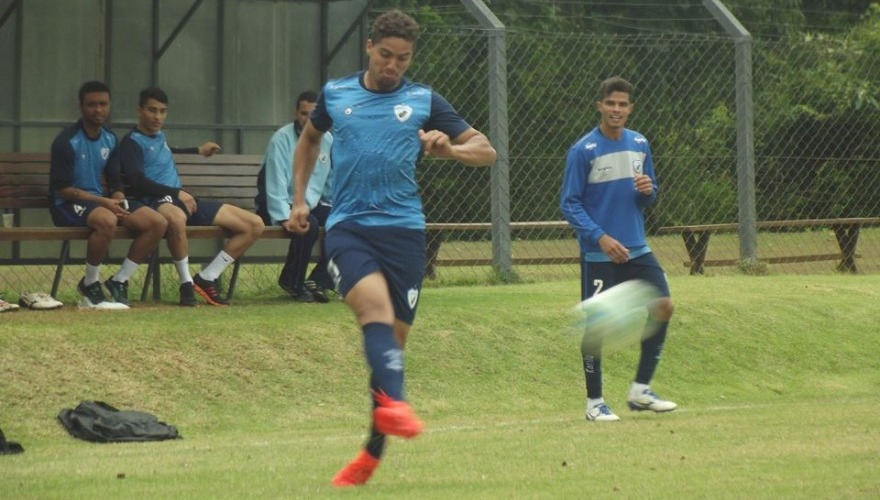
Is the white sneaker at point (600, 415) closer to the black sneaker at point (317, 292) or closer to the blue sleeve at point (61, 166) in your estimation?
the black sneaker at point (317, 292)

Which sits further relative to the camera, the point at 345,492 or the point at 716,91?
the point at 716,91

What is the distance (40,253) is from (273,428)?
4.78m

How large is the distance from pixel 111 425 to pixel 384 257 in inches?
116

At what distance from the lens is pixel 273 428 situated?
10500 millimetres

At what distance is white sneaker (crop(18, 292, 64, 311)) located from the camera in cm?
1303

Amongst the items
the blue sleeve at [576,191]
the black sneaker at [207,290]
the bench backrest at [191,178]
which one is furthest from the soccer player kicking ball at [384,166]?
the bench backrest at [191,178]

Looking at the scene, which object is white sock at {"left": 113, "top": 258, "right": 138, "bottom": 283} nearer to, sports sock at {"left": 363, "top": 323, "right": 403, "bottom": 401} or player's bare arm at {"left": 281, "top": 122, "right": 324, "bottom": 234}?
player's bare arm at {"left": 281, "top": 122, "right": 324, "bottom": 234}

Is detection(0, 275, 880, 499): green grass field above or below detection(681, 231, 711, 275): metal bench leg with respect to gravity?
above

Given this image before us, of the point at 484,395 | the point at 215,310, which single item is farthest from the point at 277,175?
the point at 484,395

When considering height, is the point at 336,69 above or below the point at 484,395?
above

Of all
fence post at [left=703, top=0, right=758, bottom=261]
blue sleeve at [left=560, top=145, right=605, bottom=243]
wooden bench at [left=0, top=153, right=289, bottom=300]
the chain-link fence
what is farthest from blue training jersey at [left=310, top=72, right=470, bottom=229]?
fence post at [left=703, top=0, right=758, bottom=261]

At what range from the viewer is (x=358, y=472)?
7086 mm

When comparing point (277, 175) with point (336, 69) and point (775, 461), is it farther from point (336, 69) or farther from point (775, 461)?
point (775, 461)

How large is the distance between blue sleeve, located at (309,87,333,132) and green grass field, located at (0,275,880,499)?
155 cm
